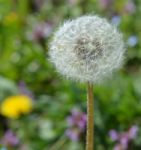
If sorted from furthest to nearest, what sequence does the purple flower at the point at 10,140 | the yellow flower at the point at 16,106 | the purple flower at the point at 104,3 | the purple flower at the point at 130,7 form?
1. the purple flower at the point at 104,3
2. the purple flower at the point at 130,7
3. the yellow flower at the point at 16,106
4. the purple flower at the point at 10,140

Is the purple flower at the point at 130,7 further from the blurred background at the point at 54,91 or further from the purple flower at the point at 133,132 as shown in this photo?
the purple flower at the point at 133,132

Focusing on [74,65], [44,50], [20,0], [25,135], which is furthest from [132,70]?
[74,65]

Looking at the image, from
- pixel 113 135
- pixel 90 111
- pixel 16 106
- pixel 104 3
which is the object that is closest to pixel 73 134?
pixel 113 135

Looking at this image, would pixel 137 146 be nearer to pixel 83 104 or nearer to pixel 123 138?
pixel 123 138

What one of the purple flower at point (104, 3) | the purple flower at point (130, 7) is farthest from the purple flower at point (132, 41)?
the purple flower at point (104, 3)

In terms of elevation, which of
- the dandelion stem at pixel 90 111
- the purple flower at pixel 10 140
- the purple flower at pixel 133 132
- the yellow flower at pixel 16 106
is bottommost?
the dandelion stem at pixel 90 111

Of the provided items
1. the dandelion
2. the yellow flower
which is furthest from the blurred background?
the dandelion

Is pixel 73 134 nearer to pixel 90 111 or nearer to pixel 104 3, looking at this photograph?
pixel 90 111
